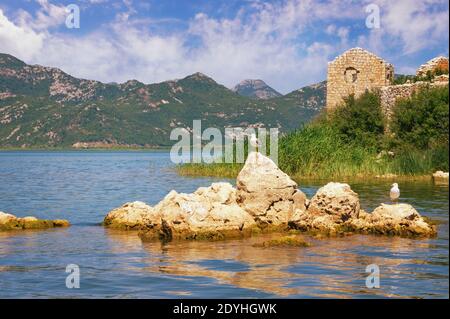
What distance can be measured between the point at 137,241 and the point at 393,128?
23.0m

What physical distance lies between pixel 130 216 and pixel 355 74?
27792mm

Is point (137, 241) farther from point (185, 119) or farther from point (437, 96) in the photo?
point (185, 119)

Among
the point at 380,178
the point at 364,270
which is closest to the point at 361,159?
the point at 380,178

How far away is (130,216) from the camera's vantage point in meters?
17.2

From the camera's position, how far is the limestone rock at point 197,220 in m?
14.7

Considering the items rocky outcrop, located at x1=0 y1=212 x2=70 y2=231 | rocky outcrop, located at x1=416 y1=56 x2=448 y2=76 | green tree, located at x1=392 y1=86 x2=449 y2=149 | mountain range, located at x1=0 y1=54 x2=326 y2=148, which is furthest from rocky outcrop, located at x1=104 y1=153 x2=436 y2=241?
mountain range, located at x1=0 y1=54 x2=326 y2=148

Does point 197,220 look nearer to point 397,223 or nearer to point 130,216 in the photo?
point 130,216

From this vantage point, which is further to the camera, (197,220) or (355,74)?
(355,74)

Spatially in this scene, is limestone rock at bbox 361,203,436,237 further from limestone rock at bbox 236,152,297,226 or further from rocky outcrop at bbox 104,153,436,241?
limestone rock at bbox 236,152,297,226

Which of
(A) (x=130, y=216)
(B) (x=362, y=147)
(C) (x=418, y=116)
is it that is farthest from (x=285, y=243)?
(B) (x=362, y=147)

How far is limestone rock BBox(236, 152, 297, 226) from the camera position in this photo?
16156mm

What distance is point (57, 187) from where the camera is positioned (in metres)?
33.9
